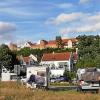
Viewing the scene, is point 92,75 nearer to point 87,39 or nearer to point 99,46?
point 99,46

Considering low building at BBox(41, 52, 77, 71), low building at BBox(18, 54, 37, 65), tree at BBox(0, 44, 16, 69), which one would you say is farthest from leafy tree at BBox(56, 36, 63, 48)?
tree at BBox(0, 44, 16, 69)

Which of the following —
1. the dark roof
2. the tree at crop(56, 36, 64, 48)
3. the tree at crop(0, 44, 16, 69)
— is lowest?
the dark roof

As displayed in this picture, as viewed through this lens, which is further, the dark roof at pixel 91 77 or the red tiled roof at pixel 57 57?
the red tiled roof at pixel 57 57

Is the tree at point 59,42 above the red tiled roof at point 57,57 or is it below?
above

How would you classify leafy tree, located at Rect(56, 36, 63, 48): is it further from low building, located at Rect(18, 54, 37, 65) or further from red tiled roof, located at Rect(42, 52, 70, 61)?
Answer: red tiled roof, located at Rect(42, 52, 70, 61)

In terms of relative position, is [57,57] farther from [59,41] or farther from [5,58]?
[59,41]

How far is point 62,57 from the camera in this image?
13400 cm

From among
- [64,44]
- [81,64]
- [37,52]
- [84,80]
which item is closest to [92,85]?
[84,80]

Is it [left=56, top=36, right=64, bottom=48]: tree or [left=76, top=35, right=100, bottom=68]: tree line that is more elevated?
[left=56, top=36, right=64, bottom=48]: tree

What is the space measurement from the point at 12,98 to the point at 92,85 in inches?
444

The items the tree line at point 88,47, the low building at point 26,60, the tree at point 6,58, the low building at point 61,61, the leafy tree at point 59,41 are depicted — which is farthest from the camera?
the leafy tree at point 59,41

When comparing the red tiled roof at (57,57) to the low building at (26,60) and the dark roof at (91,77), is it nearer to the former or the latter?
the low building at (26,60)

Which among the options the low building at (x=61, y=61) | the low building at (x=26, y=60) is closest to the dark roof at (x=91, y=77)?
the low building at (x=26, y=60)

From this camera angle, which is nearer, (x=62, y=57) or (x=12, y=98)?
(x=12, y=98)
